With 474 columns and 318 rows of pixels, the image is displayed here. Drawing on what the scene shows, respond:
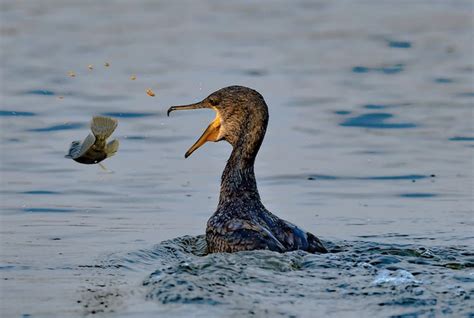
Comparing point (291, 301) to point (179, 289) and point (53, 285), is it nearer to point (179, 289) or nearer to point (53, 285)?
point (179, 289)

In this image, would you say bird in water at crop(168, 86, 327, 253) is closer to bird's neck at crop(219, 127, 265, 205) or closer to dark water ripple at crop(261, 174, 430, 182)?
bird's neck at crop(219, 127, 265, 205)

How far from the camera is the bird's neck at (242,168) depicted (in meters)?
11.3

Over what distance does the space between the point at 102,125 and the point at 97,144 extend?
296mm

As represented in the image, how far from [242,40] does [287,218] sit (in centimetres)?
818

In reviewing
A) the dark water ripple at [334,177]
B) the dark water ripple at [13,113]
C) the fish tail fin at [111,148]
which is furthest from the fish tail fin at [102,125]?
the dark water ripple at [13,113]

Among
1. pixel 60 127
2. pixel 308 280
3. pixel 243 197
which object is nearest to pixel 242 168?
pixel 243 197

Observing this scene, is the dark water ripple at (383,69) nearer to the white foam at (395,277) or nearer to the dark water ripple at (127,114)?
the dark water ripple at (127,114)

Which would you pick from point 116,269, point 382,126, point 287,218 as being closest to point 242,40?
point 382,126

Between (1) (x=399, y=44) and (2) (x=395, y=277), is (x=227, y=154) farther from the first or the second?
(1) (x=399, y=44)

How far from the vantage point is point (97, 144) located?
11.9 metres

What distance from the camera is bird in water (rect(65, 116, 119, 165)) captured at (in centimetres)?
1168

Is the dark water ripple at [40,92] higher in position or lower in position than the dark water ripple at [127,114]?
higher

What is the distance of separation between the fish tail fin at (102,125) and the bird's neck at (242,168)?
3.63 ft

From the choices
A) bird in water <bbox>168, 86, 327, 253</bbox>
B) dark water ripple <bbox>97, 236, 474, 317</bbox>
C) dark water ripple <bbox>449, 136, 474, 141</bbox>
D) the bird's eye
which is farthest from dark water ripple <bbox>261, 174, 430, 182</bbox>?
dark water ripple <bbox>97, 236, 474, 317</bbox>
